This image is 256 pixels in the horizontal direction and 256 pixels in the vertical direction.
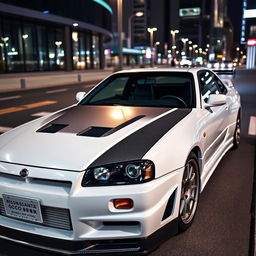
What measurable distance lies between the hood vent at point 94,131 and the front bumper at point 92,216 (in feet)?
1.99

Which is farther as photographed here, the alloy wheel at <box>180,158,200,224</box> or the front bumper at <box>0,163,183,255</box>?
the alloy wheel at <box>180,158,200,224</box>

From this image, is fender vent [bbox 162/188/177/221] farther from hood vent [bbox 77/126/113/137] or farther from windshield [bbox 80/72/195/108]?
windshield [bbox 80/72/195/108]

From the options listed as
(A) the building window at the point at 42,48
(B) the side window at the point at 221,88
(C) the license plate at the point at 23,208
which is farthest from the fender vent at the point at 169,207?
(A) the building window at the point at 42,48

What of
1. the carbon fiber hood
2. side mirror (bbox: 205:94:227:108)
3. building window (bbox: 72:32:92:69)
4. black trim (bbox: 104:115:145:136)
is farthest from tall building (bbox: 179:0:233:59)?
black trim (bbox: 104:115:145:136)

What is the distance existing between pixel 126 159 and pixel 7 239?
1101 mm

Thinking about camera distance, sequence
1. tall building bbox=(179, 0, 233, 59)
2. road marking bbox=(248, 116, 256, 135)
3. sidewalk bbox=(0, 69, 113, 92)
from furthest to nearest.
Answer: tall building bbox=(179, 0, 233, 59), sidewalk bbox=(0, 69, 113, 92), road marking bbox=(248, 116, 256, 135)

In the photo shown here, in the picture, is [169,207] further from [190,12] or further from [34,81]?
[190,12]

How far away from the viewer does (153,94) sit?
4.48 m

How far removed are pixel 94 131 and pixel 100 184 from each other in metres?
0.77

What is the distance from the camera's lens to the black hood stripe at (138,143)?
8.54ft

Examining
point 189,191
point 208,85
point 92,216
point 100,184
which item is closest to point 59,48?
point 208,85

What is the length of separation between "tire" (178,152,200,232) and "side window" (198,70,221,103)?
1229 mm

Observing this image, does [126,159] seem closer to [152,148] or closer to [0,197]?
[152,148]

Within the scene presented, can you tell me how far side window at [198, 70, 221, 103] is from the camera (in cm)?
438
